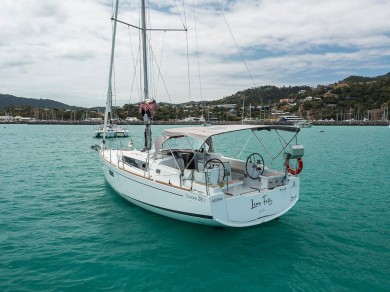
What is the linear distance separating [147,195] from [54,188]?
777 centimetres

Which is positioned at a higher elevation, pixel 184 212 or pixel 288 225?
pixel 184 212

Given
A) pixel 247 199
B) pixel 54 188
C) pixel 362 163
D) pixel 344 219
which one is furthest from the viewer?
pixel 362 163

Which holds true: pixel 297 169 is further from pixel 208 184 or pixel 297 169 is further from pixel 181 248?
pixel 181 248

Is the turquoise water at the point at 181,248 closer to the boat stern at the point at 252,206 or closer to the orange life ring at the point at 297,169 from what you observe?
the boat stern at the point at 252,206

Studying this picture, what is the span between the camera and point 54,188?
650 inches

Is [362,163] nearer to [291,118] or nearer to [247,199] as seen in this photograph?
[247,199]

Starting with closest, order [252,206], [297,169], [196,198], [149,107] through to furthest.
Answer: [196,198], [252,206], [297,169], [149,107]

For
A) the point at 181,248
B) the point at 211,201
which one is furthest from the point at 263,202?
the point at 181,248

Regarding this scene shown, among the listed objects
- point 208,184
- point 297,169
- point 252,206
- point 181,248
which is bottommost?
point 181,248

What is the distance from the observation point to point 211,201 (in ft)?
28.8

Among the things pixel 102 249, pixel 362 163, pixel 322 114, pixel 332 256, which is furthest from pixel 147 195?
pixel 322 114

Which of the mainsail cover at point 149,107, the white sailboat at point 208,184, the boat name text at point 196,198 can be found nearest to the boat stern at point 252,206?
the white sailboat at point 208,184

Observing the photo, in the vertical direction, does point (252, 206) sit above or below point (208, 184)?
below

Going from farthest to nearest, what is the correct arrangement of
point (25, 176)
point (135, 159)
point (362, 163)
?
1. point (362, 163)
2. point (25, 176)
3. point (135, 159)
